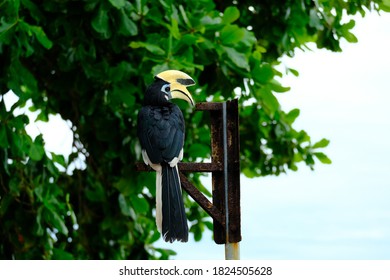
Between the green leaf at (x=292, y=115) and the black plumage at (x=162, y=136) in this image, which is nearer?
the black plumage at (x=162, y=136)

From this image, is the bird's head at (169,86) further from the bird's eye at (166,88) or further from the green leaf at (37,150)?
the green leaf at (37,150)

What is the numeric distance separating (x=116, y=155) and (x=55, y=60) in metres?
1.27

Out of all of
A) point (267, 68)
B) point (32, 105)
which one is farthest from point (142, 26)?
point (32, 105)

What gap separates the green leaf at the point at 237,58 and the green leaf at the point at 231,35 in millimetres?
71

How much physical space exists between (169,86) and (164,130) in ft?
0.66

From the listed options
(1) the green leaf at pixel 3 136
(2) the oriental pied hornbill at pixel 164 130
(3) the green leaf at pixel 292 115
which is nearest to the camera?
(2) the oriental pied hornbill at pixel 164 130

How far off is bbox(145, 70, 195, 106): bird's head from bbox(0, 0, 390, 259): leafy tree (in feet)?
7.41

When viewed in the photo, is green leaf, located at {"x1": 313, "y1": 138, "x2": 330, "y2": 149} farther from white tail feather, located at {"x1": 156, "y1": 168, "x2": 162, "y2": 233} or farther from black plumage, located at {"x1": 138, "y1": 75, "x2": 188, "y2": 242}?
white tail feather, located at {"x1": 156, "y1": 168, "x2": 162, "y2": 233}

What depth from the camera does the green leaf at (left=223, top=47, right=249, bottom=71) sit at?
645cm

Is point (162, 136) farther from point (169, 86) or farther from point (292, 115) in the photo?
point (292, 115)

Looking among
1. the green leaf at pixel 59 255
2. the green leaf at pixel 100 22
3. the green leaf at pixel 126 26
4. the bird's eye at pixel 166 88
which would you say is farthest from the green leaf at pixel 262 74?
the bird's eye at pixel 166 88

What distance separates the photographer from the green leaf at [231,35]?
20.8 feet

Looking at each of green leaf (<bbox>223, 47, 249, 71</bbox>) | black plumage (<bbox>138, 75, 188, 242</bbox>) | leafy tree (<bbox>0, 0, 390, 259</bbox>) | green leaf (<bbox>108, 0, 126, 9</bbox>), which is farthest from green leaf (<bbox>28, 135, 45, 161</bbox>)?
black plumage (<bbox>138, 75, 188, 242</bbox>)

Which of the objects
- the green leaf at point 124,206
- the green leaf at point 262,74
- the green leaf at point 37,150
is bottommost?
the green leaf at point 124,206
